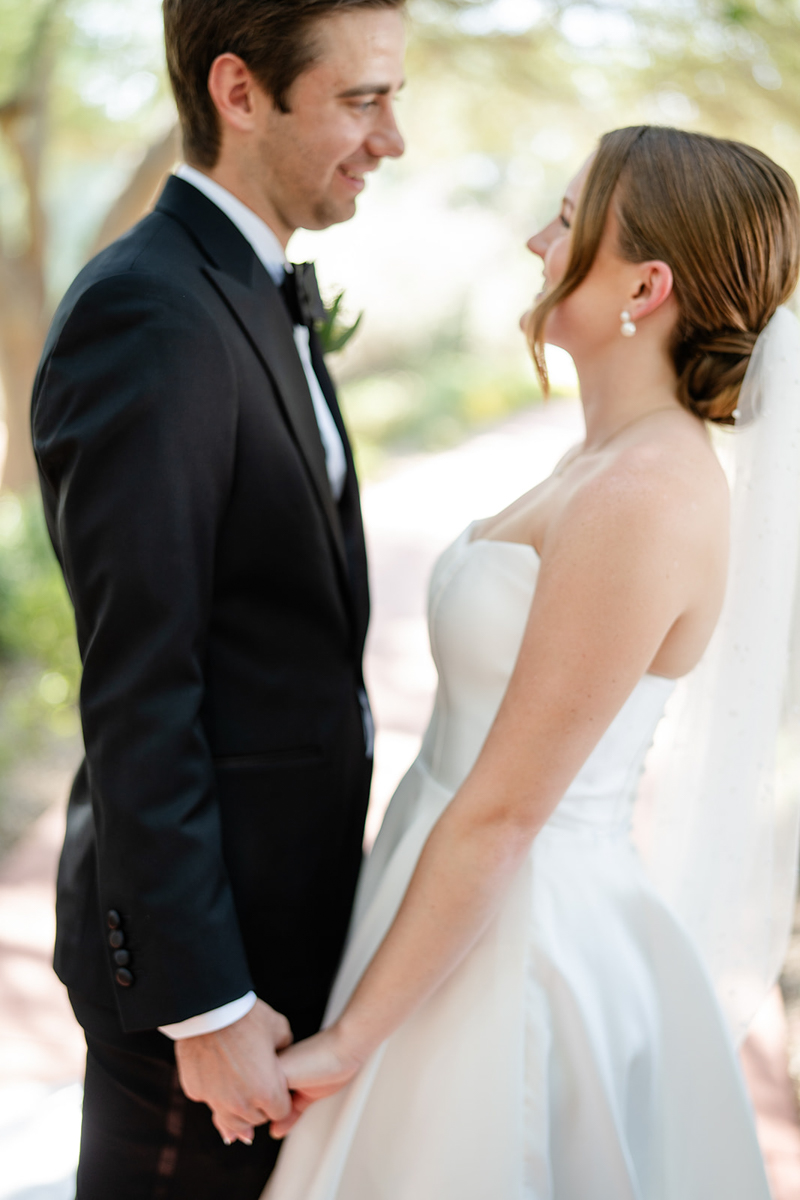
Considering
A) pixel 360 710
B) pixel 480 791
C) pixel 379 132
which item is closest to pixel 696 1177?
pixel 480 791

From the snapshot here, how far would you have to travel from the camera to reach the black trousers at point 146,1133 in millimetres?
1539

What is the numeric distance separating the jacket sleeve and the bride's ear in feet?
2.15

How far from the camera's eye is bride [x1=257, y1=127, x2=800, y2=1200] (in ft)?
4.70

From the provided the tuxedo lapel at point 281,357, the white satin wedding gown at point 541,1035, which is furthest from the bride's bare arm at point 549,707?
the tuxedo lapel at point 281,357

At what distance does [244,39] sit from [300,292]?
384 mm

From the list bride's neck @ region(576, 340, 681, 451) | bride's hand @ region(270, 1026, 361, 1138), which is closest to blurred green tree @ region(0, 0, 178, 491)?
bride's neck @ region(576, 340, 681, 451)

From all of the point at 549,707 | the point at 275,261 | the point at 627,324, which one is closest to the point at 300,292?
the point at 275,261

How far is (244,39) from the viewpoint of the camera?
5.11 feet

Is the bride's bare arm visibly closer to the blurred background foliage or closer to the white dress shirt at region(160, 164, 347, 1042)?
the white dress shirt at region(160, 164, 347, 1042)

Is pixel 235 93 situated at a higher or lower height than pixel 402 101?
lower

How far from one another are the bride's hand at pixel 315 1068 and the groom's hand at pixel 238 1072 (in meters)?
0.03

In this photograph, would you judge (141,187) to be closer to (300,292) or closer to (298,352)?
(300,292)

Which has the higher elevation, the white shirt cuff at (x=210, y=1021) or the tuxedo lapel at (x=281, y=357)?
the tuxedo lapel at (x=281, y=357)

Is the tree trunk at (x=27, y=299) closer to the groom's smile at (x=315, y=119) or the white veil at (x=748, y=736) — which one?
the groom's smile at (x=315, y=119)
